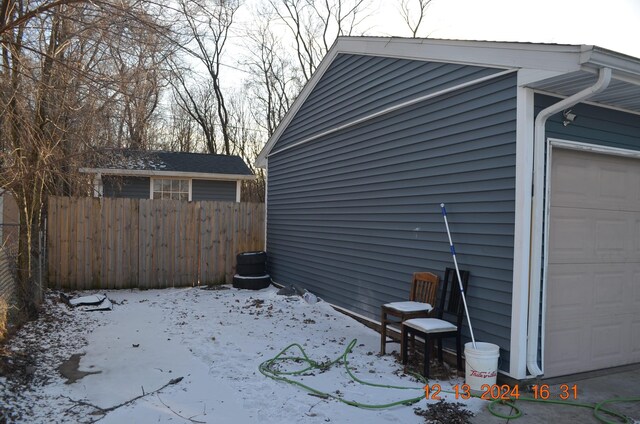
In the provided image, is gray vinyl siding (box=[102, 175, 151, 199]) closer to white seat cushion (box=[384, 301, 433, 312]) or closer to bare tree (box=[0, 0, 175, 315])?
bare tree (box=[0, 0, 175, 315])

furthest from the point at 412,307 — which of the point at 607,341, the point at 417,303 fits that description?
the point at 607,341

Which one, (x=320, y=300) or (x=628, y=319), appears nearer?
(x=628, y=319)

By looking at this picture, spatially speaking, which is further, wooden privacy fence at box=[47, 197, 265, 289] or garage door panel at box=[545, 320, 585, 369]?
wooden privacy fence at box=[47, 197, 265, 289]

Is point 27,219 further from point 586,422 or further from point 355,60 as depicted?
point 586,422

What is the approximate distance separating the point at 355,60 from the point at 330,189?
6.92ft

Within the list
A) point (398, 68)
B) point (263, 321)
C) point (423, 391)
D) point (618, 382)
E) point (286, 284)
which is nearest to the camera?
point (423, 391)

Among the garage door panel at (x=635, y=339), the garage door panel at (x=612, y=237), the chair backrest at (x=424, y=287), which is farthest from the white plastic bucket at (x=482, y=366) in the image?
the garage door panel at (x=635, y=339)

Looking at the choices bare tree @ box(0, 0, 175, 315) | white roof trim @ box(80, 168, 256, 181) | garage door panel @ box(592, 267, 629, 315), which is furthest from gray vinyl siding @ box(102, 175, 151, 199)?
garage door panel @ box(592, 267, 629, 315)

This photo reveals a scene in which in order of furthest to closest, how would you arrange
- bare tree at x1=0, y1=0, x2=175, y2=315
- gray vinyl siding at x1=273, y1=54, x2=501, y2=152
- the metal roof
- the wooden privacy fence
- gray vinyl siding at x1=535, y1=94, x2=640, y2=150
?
the wooden privacy fence → gray vinyl siding at x1=273, y1=54, x2=501, y2=152 → gray vinyl siding at x1=535, y1=94, x2=640, y2=150 → bare tree at x1=0, y1=0, x2=175, y2=315 → the metal roof

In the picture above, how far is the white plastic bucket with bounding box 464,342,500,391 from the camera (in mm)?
4062

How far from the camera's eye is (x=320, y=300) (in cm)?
807

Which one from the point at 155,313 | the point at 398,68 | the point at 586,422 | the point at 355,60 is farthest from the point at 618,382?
the point at 155,313

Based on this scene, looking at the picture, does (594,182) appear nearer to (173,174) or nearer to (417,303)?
(417,303)
